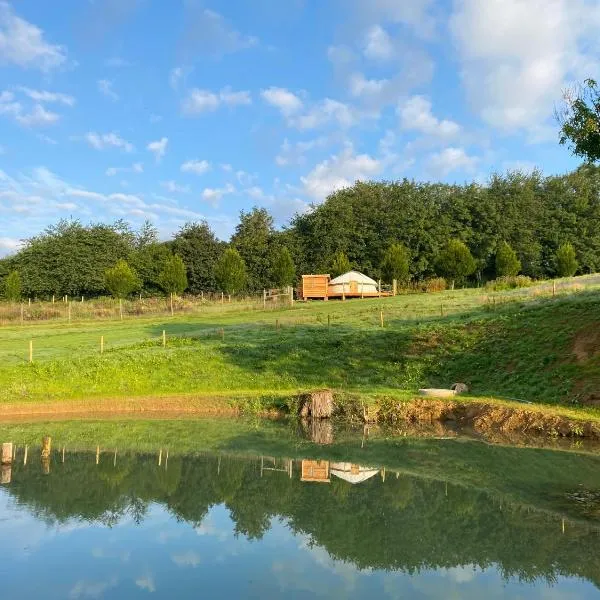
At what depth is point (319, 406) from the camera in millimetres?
20109

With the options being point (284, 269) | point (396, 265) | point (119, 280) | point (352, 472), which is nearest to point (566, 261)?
point (396, 265)

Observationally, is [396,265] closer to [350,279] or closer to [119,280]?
[350,279]

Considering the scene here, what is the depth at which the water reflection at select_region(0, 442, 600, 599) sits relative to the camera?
773 centimetres

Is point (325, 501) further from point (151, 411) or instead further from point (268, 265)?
point (268, 265)

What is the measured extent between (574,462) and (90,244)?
5914 cm

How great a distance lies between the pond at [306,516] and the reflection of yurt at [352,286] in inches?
1409

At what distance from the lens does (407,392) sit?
21.0 m

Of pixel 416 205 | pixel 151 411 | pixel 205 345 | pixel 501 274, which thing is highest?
pixel 416 205

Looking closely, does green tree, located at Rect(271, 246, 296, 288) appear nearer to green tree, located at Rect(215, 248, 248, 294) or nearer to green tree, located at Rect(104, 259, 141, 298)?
green tree, located at Rect(215, 248, 248, 294)

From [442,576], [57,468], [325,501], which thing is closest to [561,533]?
[442,576]

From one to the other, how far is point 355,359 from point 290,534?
15.7m

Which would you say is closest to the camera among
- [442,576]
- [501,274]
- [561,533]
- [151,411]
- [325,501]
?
[442,576]

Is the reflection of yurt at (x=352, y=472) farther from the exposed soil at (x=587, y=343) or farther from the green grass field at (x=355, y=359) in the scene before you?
the exposed soil at (x=587, y=343)

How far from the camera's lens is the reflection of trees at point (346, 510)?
8.59m
